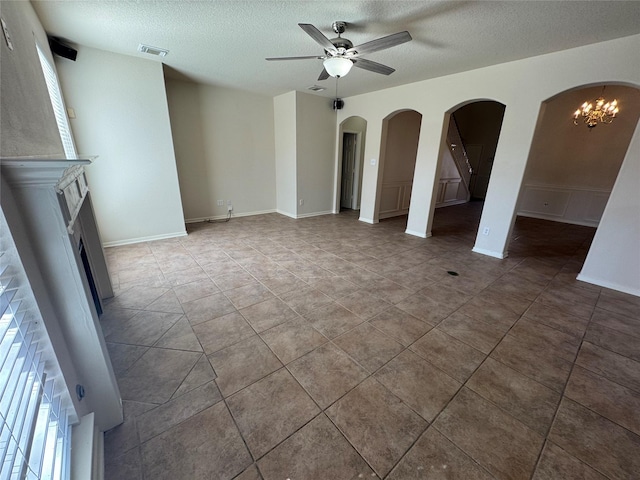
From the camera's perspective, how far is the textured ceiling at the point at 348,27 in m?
2.23

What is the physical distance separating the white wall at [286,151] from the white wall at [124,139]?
2.35 m

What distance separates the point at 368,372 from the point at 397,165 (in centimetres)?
526

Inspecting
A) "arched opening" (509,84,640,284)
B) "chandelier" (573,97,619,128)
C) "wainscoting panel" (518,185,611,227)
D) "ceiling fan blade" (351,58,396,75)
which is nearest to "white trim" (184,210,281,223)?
"ceiling fan blade" (351,58,396,75)

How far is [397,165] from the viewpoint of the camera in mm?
6055

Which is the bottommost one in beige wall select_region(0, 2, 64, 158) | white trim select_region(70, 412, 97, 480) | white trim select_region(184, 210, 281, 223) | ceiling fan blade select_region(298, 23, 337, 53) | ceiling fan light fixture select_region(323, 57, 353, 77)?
white trim select_region(184, 210, 281, 223)

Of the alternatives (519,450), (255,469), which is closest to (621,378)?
(519,450)

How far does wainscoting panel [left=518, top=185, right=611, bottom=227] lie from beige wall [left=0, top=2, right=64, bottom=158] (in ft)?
24.6

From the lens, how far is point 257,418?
1476 millimetres

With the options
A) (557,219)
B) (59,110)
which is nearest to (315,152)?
(59,110)

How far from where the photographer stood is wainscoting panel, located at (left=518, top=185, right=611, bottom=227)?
19.2ft

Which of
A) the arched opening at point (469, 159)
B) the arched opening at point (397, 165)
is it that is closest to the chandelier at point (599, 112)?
the arched opening at point (469, 159)

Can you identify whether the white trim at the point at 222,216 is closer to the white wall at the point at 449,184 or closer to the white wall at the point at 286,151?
the white wall at the point at 286,151

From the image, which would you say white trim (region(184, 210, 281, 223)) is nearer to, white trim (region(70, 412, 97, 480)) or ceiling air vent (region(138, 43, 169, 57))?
ceiling air vent (region(138, 43, 169, 57))

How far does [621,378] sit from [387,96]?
4833 mm
